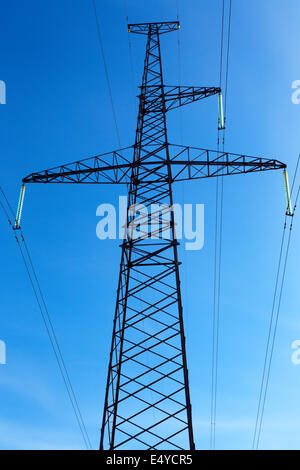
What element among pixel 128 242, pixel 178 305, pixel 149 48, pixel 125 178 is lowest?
pixel 178 305

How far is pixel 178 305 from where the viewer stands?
1293 cm

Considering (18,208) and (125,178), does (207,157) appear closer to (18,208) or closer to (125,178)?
(125,178)

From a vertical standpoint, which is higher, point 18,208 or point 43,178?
point 43,178

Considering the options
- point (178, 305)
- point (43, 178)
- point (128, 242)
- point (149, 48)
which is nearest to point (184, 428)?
point (178, 305)

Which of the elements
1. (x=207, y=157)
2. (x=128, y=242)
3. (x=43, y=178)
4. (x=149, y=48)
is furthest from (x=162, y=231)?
(x=149, y=48)

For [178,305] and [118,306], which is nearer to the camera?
[178,305]

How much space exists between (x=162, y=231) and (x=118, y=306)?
2977 millimetres

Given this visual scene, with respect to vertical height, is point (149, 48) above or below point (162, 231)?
above

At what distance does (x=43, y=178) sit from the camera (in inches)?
695
